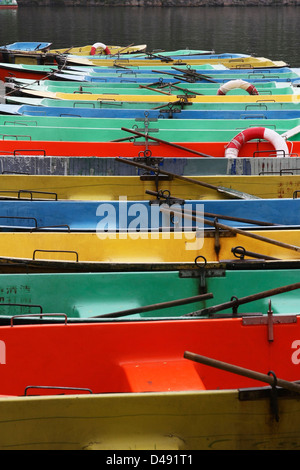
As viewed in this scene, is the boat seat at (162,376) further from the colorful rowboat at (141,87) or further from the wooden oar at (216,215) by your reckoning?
the colorful rowboat at (141,87)

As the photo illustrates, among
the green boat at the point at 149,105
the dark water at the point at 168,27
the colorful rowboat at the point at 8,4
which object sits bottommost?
the green boat at the point at 149,105

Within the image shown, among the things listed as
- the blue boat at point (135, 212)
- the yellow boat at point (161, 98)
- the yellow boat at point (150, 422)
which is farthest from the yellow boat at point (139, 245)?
the yellow boat at point (161, 98)

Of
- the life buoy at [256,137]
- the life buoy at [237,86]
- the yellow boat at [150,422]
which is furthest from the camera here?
the life buoy at [237,86]

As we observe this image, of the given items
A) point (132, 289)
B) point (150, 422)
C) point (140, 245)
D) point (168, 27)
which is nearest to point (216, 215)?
point (140, 245)

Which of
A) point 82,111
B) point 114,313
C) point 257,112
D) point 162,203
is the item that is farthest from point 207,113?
point 114,313

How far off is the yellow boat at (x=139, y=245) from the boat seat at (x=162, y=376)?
1.94 metres

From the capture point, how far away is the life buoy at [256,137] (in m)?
10.3

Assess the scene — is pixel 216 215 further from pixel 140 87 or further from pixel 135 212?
pixel 140 87

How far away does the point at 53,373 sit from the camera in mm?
5434

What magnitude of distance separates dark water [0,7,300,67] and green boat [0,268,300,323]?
21187mm

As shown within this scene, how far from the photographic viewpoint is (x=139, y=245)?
740 centimetres

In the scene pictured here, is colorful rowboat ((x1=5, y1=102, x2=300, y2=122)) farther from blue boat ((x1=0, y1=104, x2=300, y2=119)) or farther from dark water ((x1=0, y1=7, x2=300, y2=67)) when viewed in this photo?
dark water ((x1=0, y1=7, x2=300, y2=67))

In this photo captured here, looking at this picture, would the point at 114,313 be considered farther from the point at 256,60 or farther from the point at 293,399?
the point at 256,60

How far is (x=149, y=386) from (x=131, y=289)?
1.42 m
